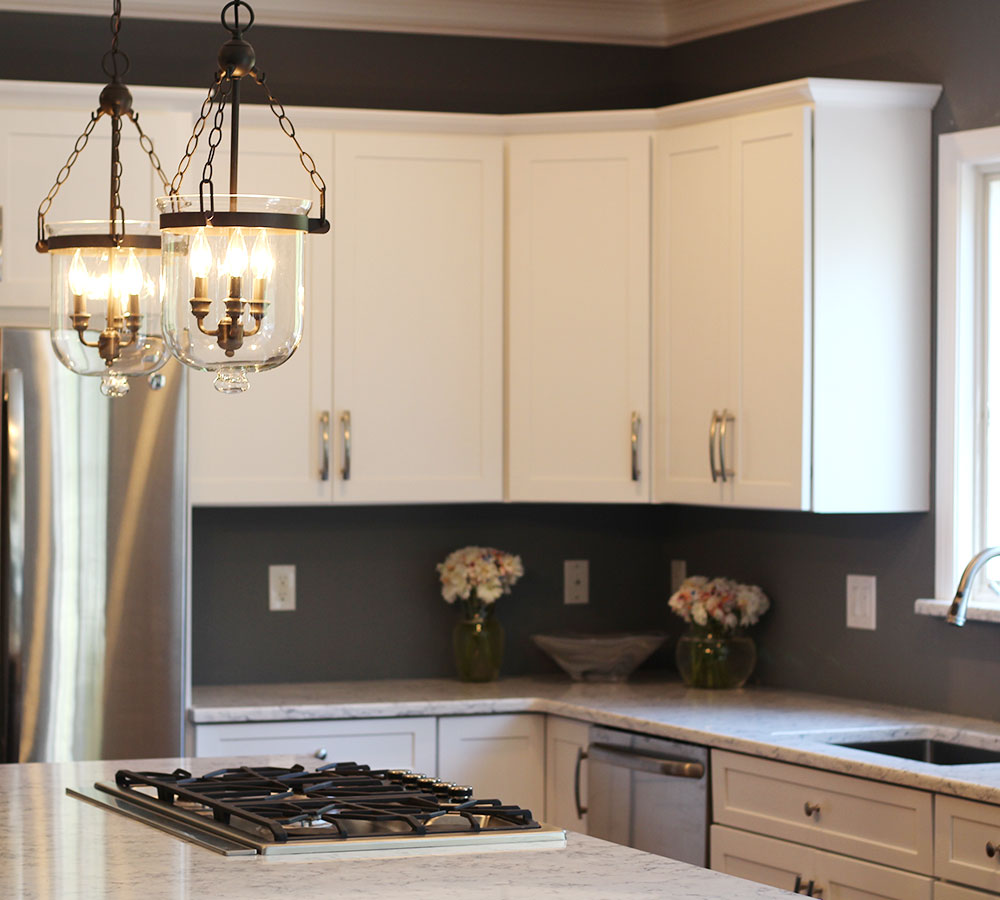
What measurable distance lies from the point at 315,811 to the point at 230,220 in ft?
2.90

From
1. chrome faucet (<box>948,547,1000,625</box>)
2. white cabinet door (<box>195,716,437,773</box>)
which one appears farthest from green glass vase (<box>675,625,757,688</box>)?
chrome faucet (<box>948,547,1000,625</box>)

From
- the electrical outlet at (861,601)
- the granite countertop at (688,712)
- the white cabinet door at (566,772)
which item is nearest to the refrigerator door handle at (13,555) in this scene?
Result: the granite countertop at (688,712)

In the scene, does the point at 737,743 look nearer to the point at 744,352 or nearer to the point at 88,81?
the point at 744,352

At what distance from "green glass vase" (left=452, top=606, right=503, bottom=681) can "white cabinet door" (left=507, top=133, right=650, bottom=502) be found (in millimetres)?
386

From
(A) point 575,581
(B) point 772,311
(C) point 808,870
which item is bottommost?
(C) point 808,870

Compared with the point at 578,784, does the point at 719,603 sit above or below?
above

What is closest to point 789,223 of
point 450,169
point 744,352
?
point 744,352

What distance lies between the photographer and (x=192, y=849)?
2047 millimetres

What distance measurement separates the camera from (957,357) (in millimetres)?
3641

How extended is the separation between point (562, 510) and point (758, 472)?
3.16 feet

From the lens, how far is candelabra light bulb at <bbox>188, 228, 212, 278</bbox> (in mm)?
1719

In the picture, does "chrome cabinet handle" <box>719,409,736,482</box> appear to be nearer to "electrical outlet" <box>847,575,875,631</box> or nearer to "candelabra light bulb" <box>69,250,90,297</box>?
"electrical outlet" <box>847,575,875,631</box>

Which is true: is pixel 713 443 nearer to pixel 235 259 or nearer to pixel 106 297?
pixel 106 297

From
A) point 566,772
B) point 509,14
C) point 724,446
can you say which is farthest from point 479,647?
point 509,14
